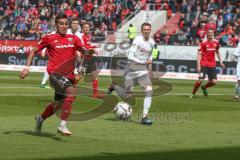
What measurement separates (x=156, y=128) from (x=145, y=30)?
101 inches

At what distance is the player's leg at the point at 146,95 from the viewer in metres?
15.9

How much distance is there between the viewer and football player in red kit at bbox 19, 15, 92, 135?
13320 mm

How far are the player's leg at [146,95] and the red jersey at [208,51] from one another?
345 inches

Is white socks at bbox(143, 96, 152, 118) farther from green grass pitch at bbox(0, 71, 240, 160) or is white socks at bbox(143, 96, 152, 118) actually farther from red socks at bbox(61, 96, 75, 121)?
red socks at bbox(61, 96, 75, 121)

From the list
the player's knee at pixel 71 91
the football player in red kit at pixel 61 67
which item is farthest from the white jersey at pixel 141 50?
the player's knee at pixel 71 91

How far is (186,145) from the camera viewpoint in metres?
12.6

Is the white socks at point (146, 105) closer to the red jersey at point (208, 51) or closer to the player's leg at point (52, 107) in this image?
the player's leg at point (52, 107)

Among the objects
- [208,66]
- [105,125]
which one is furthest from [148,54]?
[208,66]

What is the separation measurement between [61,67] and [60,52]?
315mm

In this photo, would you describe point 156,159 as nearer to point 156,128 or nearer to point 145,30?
point 156,128

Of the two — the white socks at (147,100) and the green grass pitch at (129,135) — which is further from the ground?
the white socks at (147,100)

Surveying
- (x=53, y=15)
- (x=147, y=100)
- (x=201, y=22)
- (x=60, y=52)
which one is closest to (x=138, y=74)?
(x=147, y=100)

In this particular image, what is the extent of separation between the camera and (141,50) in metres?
17.0

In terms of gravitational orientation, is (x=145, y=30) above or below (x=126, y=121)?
above
